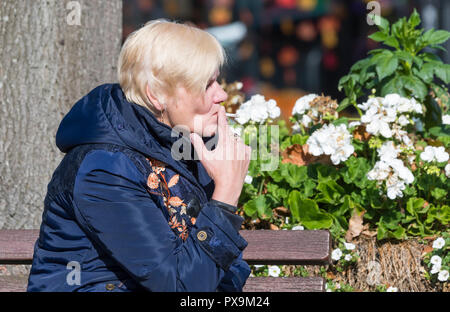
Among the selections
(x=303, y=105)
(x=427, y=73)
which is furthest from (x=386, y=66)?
(x=303, y=105)

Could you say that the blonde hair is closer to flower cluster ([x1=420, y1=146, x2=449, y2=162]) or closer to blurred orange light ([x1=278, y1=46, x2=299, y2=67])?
flower cluster ([x1=420, y1=146, x2=449, y2=162])

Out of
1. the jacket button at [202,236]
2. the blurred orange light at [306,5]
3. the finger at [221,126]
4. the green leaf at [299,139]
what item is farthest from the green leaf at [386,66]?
the blurred orange light at [306,5]

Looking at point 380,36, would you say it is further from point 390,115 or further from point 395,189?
point 395,189

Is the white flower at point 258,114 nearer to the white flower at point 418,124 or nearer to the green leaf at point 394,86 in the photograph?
the green leaf at point 394,86

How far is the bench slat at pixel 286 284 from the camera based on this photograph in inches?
99.8

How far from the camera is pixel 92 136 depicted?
1971mm

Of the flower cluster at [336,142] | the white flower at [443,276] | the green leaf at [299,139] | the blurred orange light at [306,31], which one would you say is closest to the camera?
the white flower at [443,276]

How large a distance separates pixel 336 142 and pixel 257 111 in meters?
0.51

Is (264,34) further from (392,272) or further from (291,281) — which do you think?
(291,281)

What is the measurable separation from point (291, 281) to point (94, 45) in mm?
1722

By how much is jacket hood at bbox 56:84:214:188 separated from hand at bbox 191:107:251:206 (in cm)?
9

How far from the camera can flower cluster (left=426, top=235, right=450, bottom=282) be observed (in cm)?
301

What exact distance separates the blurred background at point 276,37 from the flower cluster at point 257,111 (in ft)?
10.3
